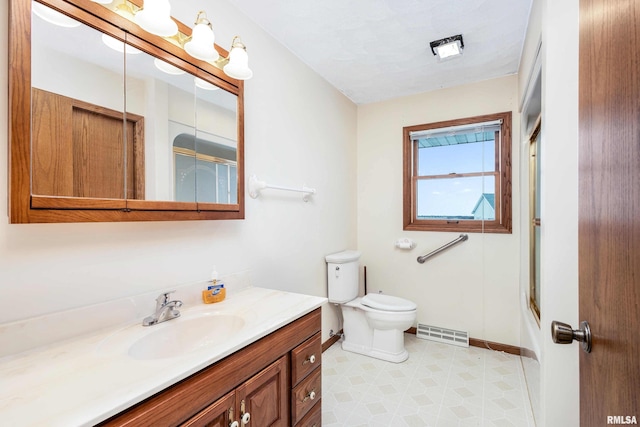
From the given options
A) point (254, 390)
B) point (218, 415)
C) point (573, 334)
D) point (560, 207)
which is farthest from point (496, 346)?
point (218, 415)

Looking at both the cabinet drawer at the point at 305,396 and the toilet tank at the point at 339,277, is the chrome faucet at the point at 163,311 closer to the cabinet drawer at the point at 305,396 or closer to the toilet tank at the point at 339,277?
the cabinet drawer at the point at 305,396

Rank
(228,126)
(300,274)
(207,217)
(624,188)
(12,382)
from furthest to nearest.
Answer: (300,274)
(228,126)
(207,217)
(12,382)
(624,188)

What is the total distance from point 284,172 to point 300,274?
0.79 m

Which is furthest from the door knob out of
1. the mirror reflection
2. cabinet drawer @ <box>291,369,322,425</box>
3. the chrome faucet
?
the mirror reflection

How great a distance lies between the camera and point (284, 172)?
2.10m

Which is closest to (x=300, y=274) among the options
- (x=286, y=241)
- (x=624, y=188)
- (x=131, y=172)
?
(x=286, y=241)

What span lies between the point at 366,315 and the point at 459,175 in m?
1.57

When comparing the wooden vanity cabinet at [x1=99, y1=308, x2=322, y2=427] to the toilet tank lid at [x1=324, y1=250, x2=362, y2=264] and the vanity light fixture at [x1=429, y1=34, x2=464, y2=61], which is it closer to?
the toilet tank lid at [x1=324, y1=250, x2=362, y2=264]

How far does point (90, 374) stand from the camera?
0.80m

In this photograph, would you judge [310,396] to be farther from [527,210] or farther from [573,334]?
[527,210]

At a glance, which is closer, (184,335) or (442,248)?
(184,335)

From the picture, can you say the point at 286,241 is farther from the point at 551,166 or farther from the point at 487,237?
the point at 487,237

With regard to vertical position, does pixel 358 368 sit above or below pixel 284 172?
below

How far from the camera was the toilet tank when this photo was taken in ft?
8.36
